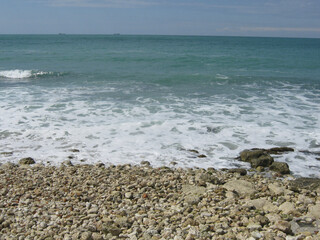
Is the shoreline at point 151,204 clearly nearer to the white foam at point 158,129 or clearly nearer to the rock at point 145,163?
the rock at point 145,163

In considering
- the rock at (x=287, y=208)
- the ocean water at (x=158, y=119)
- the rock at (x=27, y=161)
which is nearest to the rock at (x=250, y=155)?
the ocean water at (x=158, y=119)

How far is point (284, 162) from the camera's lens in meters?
8.09

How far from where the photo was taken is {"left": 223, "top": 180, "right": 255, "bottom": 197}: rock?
20.4ft

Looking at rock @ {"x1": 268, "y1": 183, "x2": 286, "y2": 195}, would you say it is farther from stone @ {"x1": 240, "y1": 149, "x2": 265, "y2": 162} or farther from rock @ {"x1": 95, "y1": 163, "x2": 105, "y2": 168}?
rock @ {"x1": 95, "y1": 163, "x2": 105, "y2": 168}

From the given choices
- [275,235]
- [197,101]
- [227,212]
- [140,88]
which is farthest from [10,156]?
[140,88]

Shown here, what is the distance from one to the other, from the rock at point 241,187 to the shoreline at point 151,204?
2 cm

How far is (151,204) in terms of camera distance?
18.8 ft

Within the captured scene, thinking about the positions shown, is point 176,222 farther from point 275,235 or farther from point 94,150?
point 94,150

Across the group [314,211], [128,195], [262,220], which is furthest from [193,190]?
[314,211]

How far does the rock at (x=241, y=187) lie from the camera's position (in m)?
6.22

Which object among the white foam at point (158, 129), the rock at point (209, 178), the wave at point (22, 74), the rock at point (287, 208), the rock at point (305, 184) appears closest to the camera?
the rock at point (287, 208)

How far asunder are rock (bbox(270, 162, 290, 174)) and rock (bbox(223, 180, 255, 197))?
140cm

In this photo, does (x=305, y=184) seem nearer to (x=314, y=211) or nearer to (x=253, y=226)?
(x=314, y=211)

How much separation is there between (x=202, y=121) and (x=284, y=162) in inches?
149
